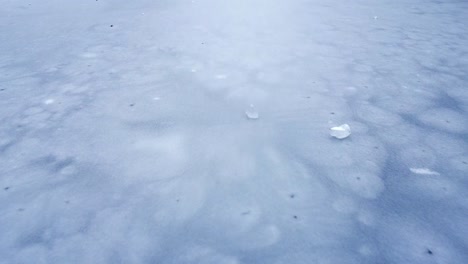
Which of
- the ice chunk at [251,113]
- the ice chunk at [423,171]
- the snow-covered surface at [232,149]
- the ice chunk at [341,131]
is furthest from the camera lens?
the ice chunk at [251,113]

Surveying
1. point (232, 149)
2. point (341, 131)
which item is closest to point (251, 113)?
point (232, 149)

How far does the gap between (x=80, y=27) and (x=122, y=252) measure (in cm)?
269

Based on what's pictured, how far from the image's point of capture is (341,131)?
1.42 meters

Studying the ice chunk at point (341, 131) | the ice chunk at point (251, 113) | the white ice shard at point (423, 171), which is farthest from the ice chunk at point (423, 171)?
the ice chunk at point (251, 113)

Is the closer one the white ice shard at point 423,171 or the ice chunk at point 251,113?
the white ice shard at point 423,171

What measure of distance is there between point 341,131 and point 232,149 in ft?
1.75

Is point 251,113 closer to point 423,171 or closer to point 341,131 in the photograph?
point 341,131

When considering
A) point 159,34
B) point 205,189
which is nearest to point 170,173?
point 205,189

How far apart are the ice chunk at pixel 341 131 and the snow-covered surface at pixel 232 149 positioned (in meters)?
0.03

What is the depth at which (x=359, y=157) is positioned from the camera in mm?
1267

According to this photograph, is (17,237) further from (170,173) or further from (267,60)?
(267,60)

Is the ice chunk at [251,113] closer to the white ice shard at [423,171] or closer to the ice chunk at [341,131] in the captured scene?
the ice chunk at [341,131]

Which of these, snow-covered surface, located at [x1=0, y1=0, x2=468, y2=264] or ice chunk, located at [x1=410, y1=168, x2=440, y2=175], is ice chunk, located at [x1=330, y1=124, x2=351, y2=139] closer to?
snow-covered surface, located at [x1=0, y1=0, x2=468, y2=264]

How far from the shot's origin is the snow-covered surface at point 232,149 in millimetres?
949
